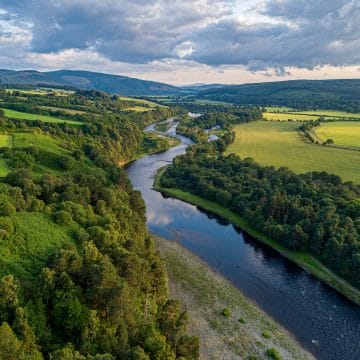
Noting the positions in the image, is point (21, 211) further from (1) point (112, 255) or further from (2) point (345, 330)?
(2) point (345, 330)

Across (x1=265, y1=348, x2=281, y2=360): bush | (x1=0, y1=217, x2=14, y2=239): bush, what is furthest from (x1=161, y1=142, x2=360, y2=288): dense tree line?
(x1=0, y1=217, x2=14, y2=239): bush

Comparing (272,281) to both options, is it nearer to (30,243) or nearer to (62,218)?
(62,218)

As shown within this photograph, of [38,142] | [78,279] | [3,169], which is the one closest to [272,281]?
[78,279]

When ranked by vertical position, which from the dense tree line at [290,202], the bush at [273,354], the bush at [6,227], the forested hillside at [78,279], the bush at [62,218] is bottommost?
the bush at [273,354]

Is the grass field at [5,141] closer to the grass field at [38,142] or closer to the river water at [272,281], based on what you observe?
the grass field at [38,142]

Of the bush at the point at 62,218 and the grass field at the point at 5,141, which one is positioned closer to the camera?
the bush at the point at 62,218

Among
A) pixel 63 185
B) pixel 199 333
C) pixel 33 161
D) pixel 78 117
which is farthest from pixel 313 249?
pixel 78 117

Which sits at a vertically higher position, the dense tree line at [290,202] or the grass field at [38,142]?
the grass field at [38,142]

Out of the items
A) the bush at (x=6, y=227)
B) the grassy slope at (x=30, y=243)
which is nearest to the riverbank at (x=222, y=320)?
the grassy slope at (x=30, y=243)
